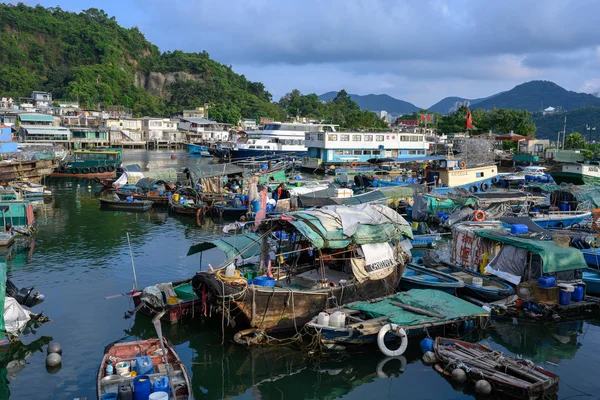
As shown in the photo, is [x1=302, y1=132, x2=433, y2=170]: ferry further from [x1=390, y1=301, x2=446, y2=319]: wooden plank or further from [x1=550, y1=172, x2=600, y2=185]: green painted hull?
[x1=390, y1=301, x2=446, y2=319]: wooden plank

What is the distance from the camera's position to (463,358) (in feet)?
42.2

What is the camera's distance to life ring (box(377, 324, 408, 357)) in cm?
1341

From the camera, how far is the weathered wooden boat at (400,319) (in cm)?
1359

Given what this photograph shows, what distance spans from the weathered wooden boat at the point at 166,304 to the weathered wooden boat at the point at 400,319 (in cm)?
419

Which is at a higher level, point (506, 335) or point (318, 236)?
point (318, 236)

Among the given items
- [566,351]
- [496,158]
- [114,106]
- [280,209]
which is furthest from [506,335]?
[114,106]

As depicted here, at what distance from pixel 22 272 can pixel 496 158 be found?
205ft

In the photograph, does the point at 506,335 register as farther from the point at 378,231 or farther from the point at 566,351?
the point at 378,231

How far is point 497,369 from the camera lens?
1235cm

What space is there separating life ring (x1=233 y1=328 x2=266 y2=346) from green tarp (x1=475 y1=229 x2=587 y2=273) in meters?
9.68

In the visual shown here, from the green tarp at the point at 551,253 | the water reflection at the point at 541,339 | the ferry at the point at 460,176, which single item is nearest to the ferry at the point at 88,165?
the ferry at the point at 460,176

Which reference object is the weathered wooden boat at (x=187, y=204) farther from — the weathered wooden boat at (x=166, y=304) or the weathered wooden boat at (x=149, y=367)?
the weathered wooden boat at (x=149, y=367)

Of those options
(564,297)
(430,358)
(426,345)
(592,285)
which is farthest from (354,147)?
(430,358)

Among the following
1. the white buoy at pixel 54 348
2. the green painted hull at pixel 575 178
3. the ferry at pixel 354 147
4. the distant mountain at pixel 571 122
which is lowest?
the white buoy at pixel 54 348
